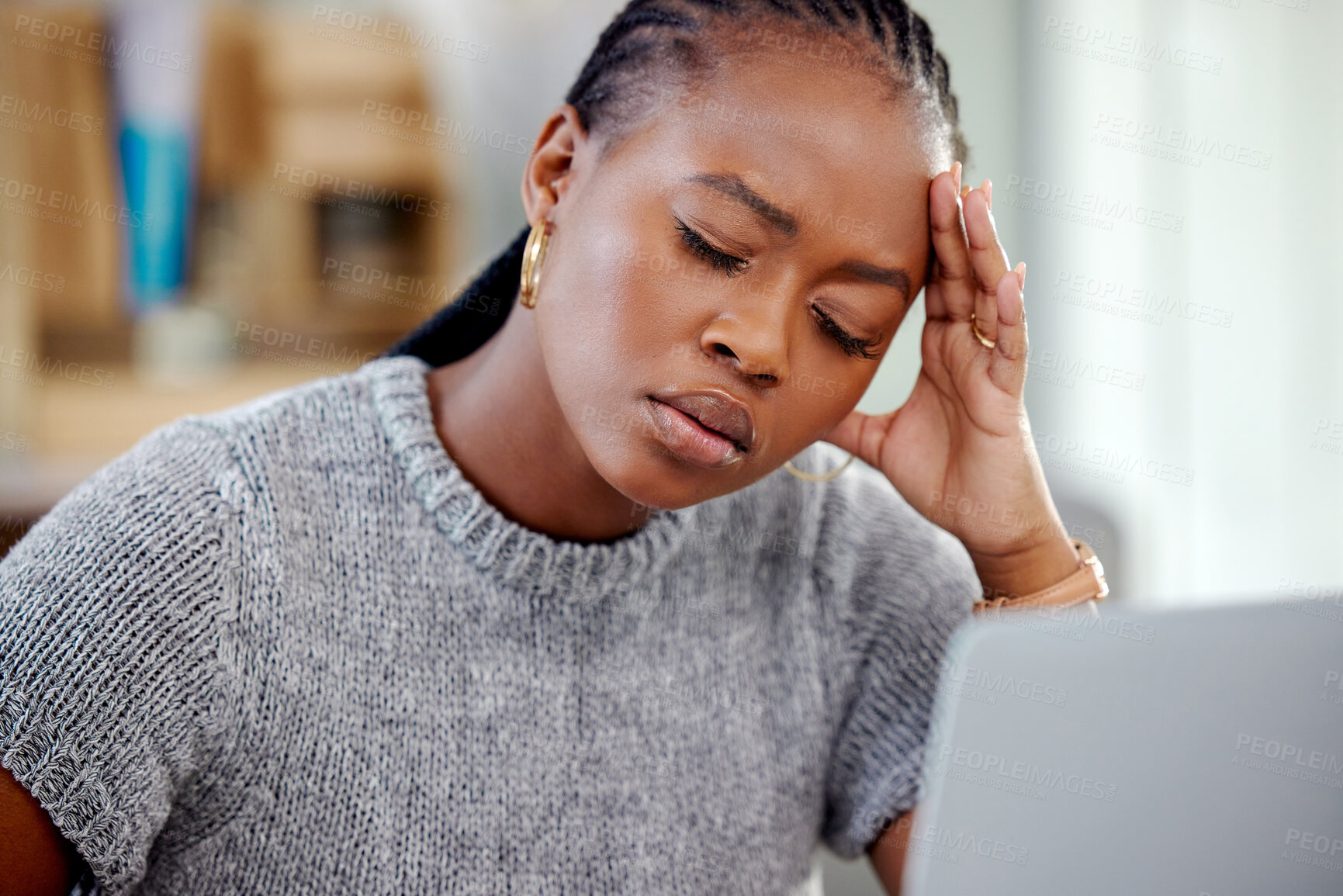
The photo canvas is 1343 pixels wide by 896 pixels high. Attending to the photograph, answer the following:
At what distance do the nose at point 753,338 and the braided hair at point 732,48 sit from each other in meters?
0.17

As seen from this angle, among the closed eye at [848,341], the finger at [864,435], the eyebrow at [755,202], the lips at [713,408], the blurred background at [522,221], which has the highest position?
the eyebrow at [755,202]

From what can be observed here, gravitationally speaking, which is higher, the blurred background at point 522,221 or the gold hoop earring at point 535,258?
the gold hoop earring at point 535,258

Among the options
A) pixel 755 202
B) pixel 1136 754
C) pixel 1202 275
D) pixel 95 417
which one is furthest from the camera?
pixel 95 417

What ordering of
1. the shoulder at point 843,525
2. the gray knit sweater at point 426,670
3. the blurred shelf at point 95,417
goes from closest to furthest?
the gray knit sweater at point 426,670 → the shoulder at point 843,525 → the blurred shelf at point 95,417

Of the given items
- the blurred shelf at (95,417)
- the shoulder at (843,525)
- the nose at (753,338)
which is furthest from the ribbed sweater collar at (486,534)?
the blurred shelf at (95,417)

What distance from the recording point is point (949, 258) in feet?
2.87

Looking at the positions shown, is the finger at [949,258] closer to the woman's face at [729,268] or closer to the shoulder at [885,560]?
the woman's face at [729,268]

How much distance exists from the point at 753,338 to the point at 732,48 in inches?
8.7

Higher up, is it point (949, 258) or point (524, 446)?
point (949, 258)

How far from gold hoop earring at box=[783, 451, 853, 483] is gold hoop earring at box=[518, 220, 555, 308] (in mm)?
288

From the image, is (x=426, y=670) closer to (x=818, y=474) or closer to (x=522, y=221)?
(x=818, y=474)

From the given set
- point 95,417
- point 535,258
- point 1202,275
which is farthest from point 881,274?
point 95,417

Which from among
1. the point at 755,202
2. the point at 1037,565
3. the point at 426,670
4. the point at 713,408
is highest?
the point at 755,202

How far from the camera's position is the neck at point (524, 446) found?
0.92 m
